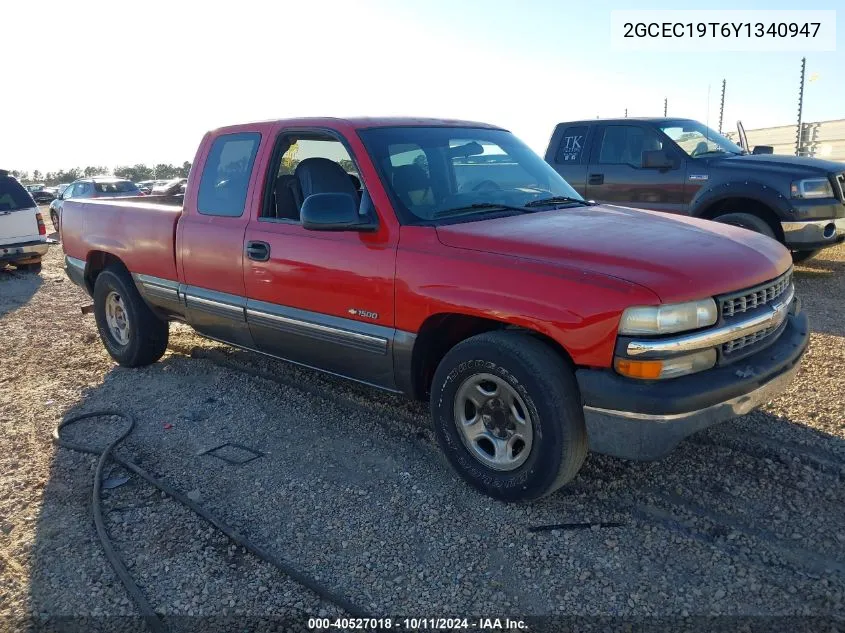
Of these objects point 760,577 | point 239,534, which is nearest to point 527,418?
point 760,577

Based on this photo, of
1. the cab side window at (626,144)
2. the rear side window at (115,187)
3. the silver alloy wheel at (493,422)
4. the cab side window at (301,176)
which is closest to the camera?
the silver alloy wheel at (493,422)

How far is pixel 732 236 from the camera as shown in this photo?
3711 millimetres

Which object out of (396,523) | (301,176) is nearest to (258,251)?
(301,176)

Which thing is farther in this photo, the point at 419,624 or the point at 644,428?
the point at 644,428

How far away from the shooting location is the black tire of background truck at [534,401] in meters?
3.12

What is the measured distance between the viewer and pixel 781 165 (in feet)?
26.3

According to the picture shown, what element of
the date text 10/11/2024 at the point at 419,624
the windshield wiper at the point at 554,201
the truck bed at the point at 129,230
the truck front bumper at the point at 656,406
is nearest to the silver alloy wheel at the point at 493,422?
the truck front bumper at the point at 656,406

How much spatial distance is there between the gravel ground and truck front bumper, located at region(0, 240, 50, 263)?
747cm

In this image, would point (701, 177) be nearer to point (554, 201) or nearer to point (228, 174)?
point (554, 201)

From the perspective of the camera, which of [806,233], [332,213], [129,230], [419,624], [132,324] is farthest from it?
[806,233]

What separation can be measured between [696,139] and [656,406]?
22.3 feet

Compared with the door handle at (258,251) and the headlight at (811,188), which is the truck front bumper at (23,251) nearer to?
the door handle at (258,251)

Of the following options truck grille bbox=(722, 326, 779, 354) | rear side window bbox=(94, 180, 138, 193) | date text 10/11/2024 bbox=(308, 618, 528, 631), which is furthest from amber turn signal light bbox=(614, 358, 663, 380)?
rear side window bbox=(94, 180, 138, 193)

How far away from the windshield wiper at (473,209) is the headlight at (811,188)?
17.1ft
